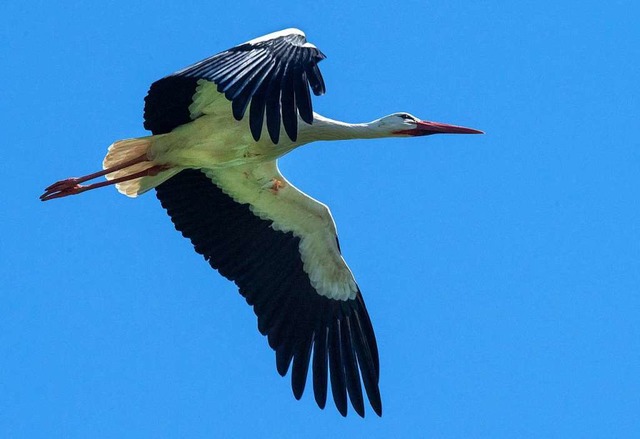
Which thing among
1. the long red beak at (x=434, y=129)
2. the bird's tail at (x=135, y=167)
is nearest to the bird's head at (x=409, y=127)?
the long red beak at (x=434, y=129)

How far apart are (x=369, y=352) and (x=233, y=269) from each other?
1.08 m

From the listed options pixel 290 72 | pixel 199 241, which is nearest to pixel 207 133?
pixel 199 241

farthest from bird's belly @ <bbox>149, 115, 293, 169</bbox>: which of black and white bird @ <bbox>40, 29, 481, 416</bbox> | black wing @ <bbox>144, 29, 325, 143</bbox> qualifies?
black wing @ <bbox>144, 29, 325, 143</bbox>

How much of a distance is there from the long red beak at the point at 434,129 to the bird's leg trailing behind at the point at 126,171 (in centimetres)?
169

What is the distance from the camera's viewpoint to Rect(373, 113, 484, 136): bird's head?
382 inches

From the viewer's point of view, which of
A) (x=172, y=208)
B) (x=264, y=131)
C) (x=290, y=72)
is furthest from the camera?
(x=172, y=208)

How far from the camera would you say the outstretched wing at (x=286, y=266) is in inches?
384

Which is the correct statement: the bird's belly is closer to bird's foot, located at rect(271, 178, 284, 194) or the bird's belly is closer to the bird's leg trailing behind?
the bird's leg trailing behind

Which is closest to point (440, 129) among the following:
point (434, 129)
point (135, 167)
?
point (434, 129)

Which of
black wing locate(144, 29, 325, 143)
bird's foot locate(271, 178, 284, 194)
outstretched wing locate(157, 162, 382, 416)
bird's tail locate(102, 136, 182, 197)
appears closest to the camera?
black wing locate(144, 29, 325, 143)

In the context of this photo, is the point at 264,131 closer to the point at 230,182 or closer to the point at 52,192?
the point at 230,182

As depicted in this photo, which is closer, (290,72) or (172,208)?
(290,72)

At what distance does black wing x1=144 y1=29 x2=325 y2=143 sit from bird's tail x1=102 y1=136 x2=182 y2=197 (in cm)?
Answer: 89

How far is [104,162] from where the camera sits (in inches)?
374
